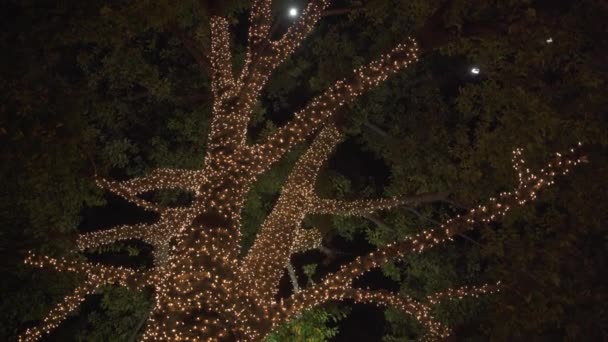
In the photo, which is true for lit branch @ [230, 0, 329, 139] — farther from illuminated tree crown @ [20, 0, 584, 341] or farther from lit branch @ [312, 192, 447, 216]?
lit branch @ [312, 192, 447, 216]

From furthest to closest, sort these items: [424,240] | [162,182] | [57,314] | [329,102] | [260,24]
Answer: [162,182] < [57,314] < [260,24] < [329,102] < [424,240]

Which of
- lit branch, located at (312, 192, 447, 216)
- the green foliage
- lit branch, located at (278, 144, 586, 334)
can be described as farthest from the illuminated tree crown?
Answer: the green foliage

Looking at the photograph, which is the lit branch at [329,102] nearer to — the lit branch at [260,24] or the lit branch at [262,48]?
the lit branch at [262,48]

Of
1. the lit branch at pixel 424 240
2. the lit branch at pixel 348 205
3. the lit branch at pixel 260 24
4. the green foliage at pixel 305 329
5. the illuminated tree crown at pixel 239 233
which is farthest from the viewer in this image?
the green foliage at pixel 305 329

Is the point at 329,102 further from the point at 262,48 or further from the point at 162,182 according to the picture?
the point at 162,182

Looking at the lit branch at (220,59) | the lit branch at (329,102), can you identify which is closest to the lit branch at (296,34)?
the lit branch at (220,59)

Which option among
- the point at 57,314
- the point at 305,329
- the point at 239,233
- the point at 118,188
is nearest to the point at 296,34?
the point at 239,233

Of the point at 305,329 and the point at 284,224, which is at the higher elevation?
the point at 284,224
